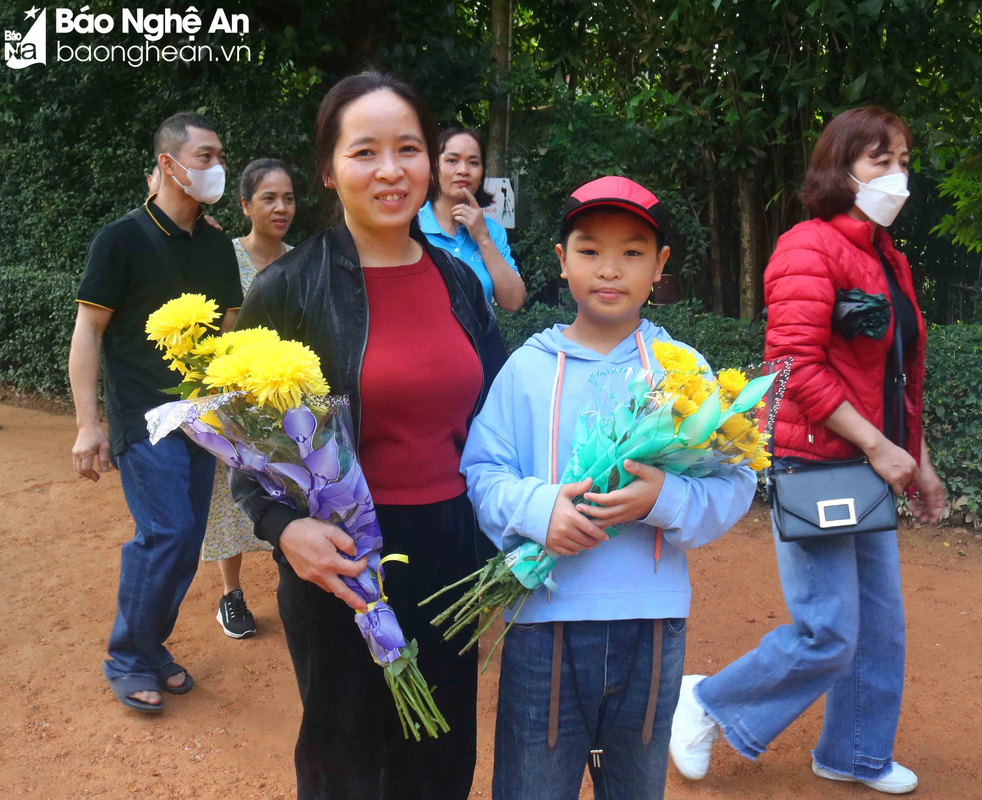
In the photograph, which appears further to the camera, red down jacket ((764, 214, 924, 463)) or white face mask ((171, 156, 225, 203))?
white face mask ((171, 156, 225, 203))

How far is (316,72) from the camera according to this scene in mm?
7934

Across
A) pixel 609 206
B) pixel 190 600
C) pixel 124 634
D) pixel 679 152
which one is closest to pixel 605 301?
pixel 609 206

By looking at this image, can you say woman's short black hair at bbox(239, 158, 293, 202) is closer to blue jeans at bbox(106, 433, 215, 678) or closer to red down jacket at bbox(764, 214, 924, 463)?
blue jeans at bbox(106, 433, 215, 678)

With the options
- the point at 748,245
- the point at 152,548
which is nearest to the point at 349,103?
the point at 152,548

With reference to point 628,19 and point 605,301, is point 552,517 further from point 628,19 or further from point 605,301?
point 628,19

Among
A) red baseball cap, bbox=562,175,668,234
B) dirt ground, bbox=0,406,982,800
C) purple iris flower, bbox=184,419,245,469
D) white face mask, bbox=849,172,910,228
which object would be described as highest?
white face mask, bbox=849,172,910,228

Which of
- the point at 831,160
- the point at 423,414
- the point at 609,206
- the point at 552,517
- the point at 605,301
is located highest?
the point at 831,160

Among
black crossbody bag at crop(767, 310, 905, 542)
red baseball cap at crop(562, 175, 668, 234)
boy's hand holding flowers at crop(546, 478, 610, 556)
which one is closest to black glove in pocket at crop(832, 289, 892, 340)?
black crossbody bag at crop(767, 310, 905, 542)

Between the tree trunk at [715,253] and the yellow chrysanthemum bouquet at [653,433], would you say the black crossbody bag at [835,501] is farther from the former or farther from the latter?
the tree trunk at [715,253]

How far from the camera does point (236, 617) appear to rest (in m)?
4.46

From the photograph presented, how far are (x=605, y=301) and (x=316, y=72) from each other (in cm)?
674

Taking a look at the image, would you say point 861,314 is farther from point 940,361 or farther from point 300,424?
point 940,361

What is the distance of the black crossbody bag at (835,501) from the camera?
9.05ft

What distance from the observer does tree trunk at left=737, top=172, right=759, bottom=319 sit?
741 centimetres
